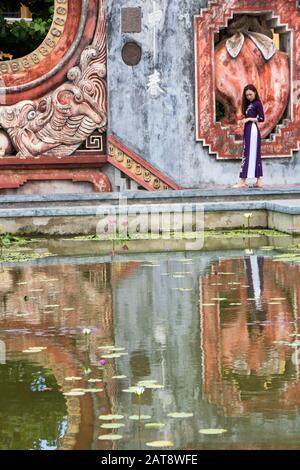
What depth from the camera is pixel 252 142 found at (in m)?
19.4

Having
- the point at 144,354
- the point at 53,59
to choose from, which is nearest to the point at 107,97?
the point at 53,59

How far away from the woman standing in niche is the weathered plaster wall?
0.67 m

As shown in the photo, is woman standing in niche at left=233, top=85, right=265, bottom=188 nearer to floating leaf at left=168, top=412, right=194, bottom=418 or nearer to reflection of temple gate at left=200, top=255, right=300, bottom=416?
reflection of temple gate at left=200, top=255, right=300, bottom=416

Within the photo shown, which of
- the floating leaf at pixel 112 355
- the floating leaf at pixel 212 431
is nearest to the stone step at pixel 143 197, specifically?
the floating leaf at pixel 112 355

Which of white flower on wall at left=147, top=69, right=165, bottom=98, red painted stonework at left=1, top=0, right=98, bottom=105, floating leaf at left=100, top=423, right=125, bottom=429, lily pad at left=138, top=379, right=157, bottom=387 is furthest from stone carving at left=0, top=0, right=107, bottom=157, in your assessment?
floating leaf at left=100, top=423, right=125, bottom=429

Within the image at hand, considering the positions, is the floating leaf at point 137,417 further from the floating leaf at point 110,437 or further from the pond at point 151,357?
the floating leaf at point 110,437

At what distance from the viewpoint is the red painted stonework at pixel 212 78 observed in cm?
1959

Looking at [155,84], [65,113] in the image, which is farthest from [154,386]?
[155,84]

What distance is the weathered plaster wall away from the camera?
19484 millimetres

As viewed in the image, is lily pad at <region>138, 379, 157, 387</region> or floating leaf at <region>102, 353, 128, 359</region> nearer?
lily pad at <region>138, 379, 157, 387</region>

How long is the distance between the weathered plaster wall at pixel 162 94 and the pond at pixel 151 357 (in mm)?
7410

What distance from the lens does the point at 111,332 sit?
8945 mm

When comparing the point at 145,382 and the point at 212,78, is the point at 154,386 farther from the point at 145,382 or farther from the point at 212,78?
the point at 212,78

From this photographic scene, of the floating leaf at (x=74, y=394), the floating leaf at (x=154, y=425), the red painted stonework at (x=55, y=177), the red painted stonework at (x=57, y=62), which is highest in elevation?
the red painted stonework at (x=57, y=62)
